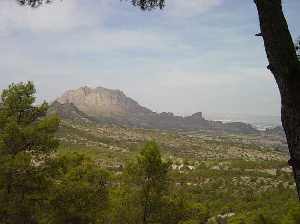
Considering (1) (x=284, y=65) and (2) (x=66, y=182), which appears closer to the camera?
(1) (x=284, y=65)

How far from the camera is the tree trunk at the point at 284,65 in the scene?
6492mm

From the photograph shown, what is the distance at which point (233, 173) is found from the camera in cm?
13888

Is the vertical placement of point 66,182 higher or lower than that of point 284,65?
lower

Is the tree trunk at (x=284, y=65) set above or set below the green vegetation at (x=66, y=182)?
above

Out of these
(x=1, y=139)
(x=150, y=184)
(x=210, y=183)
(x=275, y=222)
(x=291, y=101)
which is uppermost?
(x=291, y=101)

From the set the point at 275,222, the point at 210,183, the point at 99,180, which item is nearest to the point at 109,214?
the point at 99,180

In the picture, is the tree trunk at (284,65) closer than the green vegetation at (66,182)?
Yes

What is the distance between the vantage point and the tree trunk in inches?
256

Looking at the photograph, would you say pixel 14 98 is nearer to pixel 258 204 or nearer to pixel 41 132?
pixel 41 132

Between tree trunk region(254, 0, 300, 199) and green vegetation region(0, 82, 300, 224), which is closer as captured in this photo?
tree trunk region(254, 0, 300, 199)

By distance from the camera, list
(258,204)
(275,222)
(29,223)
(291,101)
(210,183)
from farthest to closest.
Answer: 1. (210,183)
2. (258,204)
3. (275,222)
4. (29,223)
5. (291,101)

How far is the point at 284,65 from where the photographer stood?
6703 mm

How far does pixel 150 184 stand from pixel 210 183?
97333 mm

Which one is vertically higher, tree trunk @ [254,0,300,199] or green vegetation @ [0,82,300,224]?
tree trunk @ [254,0,300,199]
